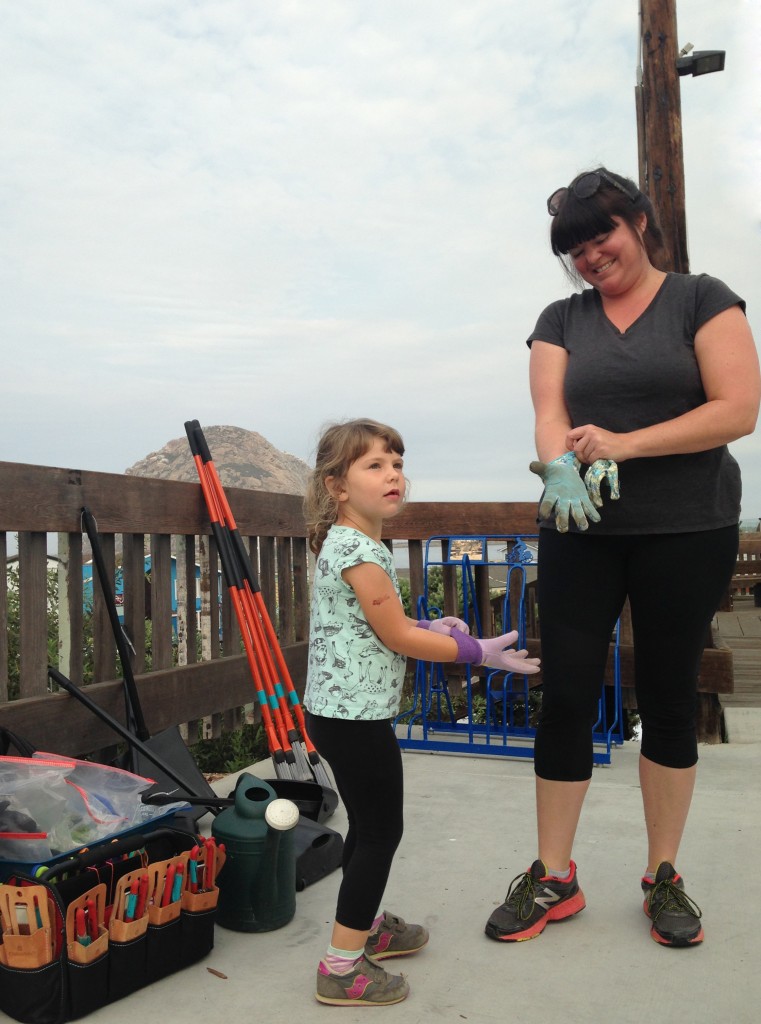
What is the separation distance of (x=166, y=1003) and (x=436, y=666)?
8.96 ft

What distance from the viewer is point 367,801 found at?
5.93 ft

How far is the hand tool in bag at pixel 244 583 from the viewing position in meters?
3.51

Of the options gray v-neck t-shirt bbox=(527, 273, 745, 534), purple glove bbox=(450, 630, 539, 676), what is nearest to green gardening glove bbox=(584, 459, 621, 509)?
gray v-neck t-shirt bbox=(527, 273, 745, 534)

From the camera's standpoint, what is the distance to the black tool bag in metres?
1.68

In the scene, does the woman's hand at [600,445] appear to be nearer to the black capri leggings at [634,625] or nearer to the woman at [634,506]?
the woman at [634,506]

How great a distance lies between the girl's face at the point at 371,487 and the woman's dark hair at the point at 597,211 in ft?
2.30

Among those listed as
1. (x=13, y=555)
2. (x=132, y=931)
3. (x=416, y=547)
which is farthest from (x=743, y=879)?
(x=13, y=555)

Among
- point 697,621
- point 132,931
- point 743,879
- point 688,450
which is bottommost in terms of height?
point 743,879

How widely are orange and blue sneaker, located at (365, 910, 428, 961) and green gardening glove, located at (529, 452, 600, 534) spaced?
0.95m

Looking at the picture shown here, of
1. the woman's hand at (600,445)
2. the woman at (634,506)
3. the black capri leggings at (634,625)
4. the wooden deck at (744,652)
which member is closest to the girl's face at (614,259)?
the woman at (634,506)

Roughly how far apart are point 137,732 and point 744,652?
5665mm

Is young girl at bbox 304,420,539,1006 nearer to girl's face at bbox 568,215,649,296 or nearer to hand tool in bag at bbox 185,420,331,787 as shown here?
girl's face at bbox 568,215,649,296

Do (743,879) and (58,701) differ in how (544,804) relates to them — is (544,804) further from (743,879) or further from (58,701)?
(58,701)

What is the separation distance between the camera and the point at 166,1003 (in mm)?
1813
